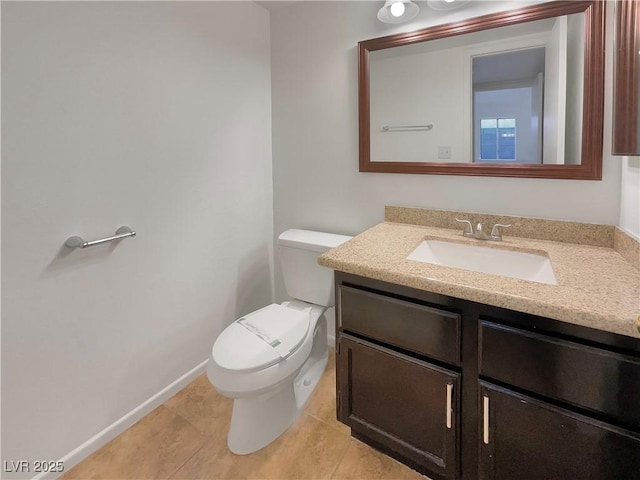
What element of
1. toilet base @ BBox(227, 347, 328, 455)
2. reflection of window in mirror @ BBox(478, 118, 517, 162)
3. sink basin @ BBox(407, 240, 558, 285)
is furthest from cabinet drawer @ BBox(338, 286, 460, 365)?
reflection of window in mirror @ BBox(478, 118, 517, 162)

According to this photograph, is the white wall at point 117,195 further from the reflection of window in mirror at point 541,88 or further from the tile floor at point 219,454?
the reflection of window in mirror at point 541,88

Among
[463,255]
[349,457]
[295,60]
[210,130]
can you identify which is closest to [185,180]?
[210,130]

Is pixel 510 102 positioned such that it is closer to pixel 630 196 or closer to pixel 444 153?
pixel 444 153

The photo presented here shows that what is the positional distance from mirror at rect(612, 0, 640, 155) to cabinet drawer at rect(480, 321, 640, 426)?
2.03 feet

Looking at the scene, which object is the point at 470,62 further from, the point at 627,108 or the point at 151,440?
the point at 151,440

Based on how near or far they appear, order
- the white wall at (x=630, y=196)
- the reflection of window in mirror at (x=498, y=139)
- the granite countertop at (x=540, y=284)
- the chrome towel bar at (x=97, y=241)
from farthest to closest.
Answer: the reflection of window in mirror at (x=498, y=139) → the chrome towel bar at (x=97, y=241) → the white wall at (x=630, y=196) → the granite countertop at (x=540, y=284)

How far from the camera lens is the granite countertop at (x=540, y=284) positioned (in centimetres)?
87

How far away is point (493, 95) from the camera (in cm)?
149

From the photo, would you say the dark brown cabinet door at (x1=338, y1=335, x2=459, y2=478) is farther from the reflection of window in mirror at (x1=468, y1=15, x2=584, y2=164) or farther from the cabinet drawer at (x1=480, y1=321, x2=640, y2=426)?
the reflection of window in mirror at (x1=468, y1=15, x2=584, y2=164)

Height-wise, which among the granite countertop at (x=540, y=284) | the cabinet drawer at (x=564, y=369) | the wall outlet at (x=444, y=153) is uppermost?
the wall outlet at (x=444, y=153)

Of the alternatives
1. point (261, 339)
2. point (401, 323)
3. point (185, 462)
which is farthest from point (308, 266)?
point (185, 462)

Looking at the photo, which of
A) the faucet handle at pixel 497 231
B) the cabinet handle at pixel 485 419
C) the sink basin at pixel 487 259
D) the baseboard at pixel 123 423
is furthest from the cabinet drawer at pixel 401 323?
the baseboard at pixel 123 423

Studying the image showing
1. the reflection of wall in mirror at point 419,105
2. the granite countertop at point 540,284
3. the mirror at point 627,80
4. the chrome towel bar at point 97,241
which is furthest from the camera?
the reflection of wall in mirror at point 419,105

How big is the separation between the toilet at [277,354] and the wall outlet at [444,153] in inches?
25.0
